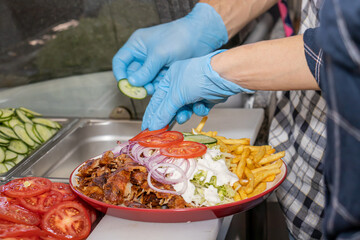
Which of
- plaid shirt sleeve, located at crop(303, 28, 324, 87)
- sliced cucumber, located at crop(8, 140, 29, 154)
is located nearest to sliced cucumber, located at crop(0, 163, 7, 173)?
sliced cucumber, located at crop(8, 140, 29, 154)

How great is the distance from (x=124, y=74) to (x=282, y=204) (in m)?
0.83

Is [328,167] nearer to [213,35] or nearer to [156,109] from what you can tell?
[156,109]

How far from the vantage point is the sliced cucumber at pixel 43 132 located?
188 cm

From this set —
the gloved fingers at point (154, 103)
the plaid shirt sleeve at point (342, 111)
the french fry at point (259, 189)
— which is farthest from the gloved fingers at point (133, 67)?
the plaid shirt sleeve at point (342, 111)

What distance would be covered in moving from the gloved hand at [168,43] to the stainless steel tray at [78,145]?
1.45 feet

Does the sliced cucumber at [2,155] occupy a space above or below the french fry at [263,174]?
below

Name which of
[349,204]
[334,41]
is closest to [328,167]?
[349,204]

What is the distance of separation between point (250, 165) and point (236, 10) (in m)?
0.76

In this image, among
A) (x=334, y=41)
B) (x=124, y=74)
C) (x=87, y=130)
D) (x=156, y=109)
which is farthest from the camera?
(x=87, y=130)

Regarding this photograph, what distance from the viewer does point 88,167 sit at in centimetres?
129

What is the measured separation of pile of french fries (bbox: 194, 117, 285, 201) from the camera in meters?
1.19

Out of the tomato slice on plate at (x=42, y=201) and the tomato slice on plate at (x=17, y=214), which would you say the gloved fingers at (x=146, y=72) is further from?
the tomato slice on plate at (x=17, y=214)

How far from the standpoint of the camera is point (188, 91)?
4.63 feet

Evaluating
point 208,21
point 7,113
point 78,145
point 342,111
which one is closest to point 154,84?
point 208,21
